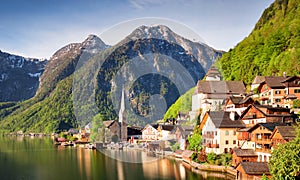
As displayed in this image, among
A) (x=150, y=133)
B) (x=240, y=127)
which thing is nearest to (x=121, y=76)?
(x=150, y=133)

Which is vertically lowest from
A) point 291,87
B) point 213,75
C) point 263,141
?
Result: point 263,141

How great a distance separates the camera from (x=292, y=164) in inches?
830

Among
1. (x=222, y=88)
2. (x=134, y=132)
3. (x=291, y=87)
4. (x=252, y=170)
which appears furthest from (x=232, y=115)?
(x=134, y=132)

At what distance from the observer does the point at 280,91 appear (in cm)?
3681

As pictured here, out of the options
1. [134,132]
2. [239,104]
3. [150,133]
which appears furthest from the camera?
[134,132]

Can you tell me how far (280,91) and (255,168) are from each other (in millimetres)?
Result: 13323

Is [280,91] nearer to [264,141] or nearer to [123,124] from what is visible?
[264,141]

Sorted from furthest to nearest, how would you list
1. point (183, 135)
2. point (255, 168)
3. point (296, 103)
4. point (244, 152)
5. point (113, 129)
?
point (113, 129)
point (183, 135)
point (296, 103)
point (244, 152)
point (255, 168)

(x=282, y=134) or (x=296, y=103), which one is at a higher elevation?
(x=296, y=103)

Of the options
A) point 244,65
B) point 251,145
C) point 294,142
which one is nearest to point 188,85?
point 244,65

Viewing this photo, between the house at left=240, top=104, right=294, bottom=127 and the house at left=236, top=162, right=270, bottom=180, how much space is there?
5.19 metres

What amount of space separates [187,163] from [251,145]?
25.8 ft

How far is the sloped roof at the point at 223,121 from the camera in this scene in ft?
108

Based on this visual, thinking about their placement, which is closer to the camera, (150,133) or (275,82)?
(275,82)
